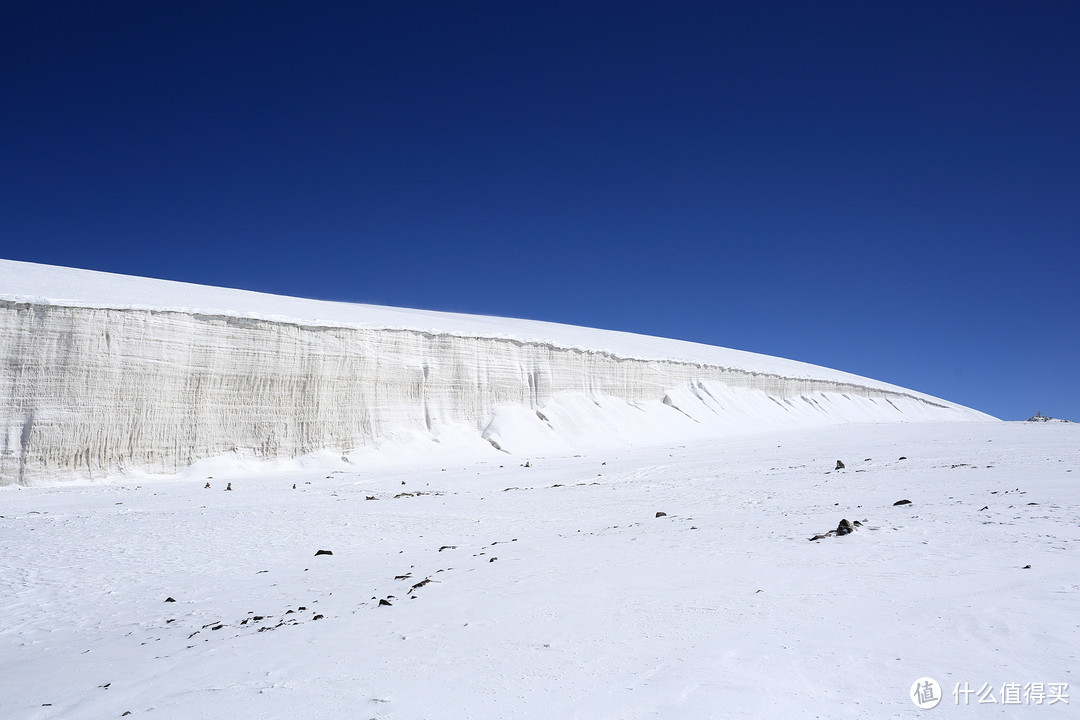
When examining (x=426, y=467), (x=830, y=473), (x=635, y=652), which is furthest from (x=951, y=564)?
(x=426, y=467)

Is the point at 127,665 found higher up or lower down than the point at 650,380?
lower down

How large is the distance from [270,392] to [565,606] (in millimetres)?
16452

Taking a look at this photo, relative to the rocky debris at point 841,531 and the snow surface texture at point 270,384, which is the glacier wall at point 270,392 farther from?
the rocky debris at point 841,531

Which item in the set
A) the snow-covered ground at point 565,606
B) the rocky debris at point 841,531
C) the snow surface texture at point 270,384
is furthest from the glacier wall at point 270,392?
the rocky debris at point 841,531

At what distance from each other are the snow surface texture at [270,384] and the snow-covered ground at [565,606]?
5.98 metres

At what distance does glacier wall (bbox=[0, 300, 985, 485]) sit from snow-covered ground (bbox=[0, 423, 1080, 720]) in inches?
232

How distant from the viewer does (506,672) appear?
3695 mm

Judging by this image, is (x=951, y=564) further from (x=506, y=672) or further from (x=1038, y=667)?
(x=506, y=672)

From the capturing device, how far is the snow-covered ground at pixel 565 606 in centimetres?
333

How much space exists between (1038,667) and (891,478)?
8.81 meters

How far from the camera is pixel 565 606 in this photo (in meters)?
4.87

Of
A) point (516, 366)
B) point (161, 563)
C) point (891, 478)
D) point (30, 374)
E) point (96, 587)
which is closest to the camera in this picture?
point (96, 587)


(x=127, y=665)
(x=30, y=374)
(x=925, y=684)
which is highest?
(x=30, y=374)

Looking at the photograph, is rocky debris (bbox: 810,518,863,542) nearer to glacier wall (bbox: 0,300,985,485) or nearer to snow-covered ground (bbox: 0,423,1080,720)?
snow-covered ground (bbox: 0,423,1080,720)
